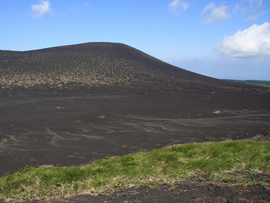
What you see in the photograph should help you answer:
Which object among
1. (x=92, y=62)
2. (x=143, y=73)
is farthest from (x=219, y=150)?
(x=92, y=62)

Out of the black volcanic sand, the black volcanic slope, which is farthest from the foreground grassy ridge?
the black volcanic slope

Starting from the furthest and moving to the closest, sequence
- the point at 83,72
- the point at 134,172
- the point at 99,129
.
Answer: the point at 83,72
the point at 99,129
the point at 134,172

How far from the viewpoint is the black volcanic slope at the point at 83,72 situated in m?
37.6

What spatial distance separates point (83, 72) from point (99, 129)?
32.7 m

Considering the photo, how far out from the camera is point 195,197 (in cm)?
381

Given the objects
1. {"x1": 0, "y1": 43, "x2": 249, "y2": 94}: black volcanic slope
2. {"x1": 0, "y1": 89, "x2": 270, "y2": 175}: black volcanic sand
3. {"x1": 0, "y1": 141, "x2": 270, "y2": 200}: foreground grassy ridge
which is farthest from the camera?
{"x1": 0, "y1": 43, "x2": 249, "y2": 94}: black volcanic slope

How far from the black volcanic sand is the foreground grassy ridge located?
7.39ft

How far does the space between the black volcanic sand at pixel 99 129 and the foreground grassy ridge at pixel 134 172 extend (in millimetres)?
2252

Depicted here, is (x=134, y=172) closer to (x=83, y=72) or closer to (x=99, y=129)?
(x=99, y=129)

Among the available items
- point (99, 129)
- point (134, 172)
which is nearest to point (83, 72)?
point (99, 129)

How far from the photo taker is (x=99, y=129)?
13.5 m

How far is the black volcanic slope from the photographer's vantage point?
37.6m

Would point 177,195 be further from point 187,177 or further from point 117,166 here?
point 117,166

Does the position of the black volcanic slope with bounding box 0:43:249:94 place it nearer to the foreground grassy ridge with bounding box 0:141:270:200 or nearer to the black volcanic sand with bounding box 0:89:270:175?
the black volcanic sand with bounding box 0:89:270:175
